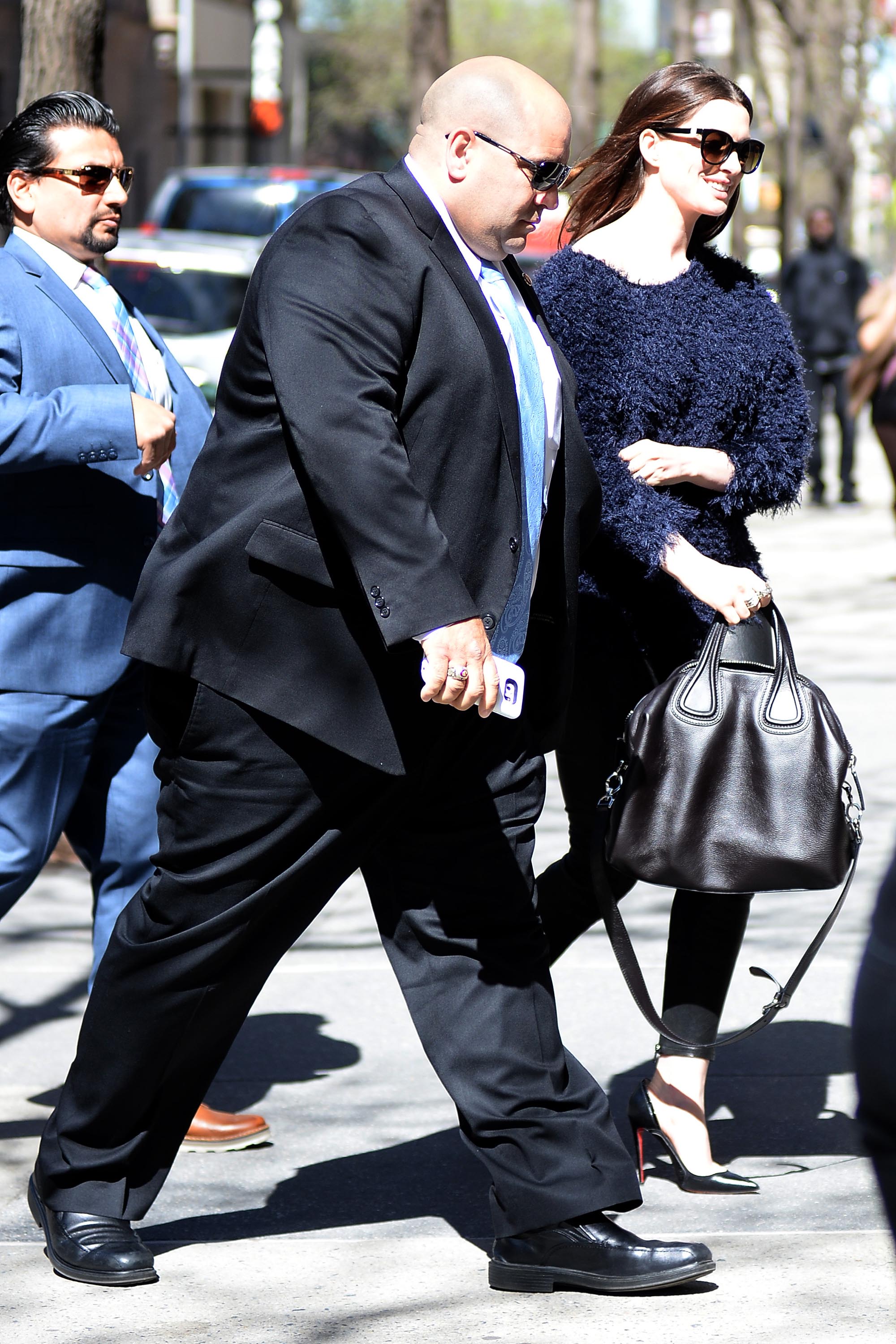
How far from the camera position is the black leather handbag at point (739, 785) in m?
3.33

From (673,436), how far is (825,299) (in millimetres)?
12503

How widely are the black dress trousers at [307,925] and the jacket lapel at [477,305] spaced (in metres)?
0.44

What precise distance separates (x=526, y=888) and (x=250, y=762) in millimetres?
532

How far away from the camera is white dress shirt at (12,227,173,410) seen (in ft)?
12.6

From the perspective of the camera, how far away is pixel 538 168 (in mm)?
2939

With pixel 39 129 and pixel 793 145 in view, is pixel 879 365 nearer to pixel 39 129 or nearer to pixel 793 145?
pixel 39 129

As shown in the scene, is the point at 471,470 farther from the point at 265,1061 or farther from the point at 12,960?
the point at 12,960

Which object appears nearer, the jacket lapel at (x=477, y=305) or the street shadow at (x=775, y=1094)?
the jacket lapel at (x=477, y=305)

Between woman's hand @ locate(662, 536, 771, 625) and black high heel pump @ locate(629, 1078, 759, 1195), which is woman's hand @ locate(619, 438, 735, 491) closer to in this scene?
woman's hand @ locate(662, 536, 771, 625)

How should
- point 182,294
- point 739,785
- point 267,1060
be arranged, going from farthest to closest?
point 182,294
point 267,1060
point 739,785

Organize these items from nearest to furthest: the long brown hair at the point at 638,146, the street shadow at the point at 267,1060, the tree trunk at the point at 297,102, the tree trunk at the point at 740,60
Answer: the long brown hair at the point at 638,146 < the street shadow at the point at 267,1060 < the tree trunk at the point at 740,60 < the tree trunk at the point at 297,102

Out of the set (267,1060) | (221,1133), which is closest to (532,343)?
(221,1133)

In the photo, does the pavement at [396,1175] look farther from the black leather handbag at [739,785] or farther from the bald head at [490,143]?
the bald head at [490,143]

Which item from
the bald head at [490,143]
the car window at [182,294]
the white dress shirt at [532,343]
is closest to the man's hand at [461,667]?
the white dress shirt at [532,343]
